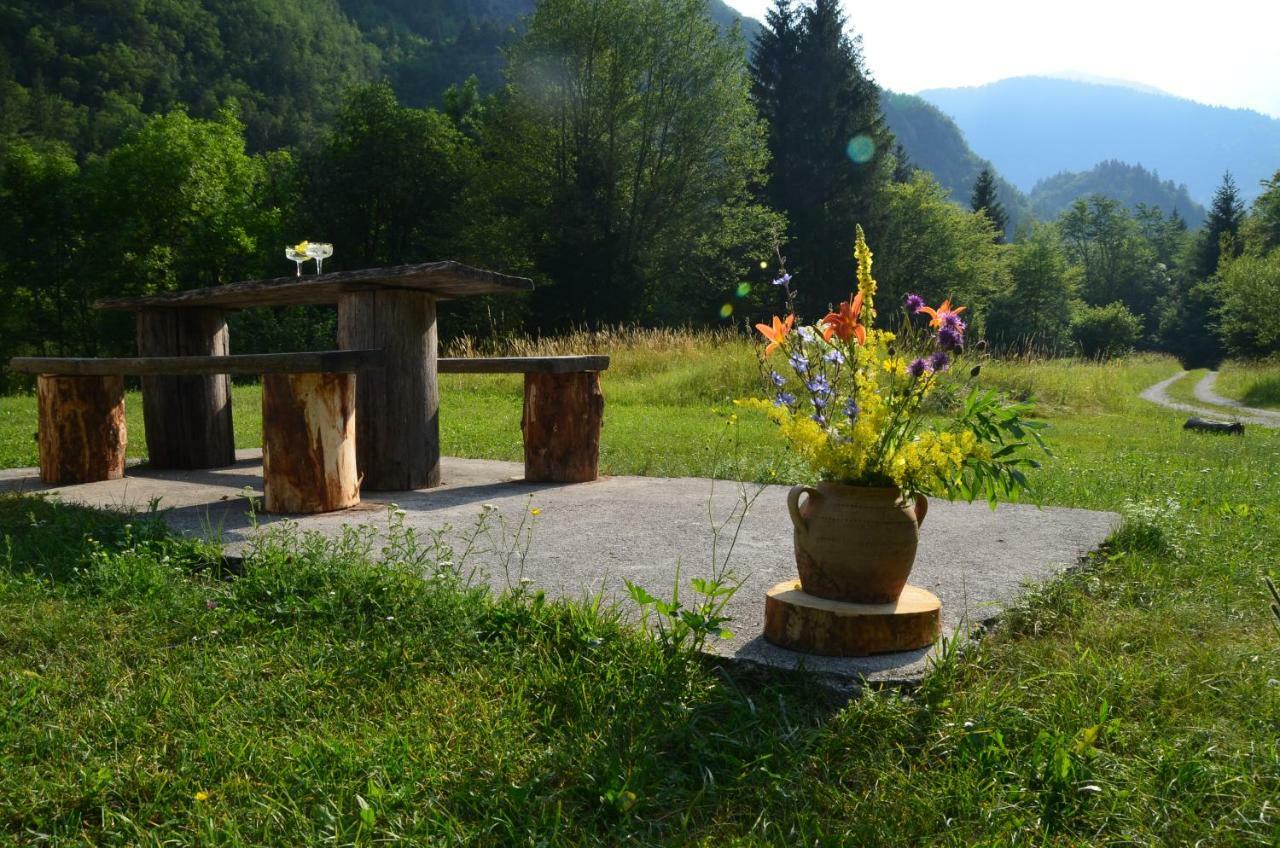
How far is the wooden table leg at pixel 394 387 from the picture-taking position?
189 inches

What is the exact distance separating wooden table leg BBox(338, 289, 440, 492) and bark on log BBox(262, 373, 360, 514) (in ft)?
2.01

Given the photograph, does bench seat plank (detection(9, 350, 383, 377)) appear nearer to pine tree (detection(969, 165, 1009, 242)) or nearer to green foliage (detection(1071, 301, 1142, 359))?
green foliage (detection(1071, 301, 1142, 359))

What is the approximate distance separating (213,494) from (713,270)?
81.4 ft

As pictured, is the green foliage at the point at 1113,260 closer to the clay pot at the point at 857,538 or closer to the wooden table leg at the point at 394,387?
the wooden table leg at the point at 394,387

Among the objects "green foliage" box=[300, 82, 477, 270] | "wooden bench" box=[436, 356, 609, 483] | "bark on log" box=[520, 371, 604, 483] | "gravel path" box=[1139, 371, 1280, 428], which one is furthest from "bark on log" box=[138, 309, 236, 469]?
"green foliage" box=[300, 82, 477, 270]

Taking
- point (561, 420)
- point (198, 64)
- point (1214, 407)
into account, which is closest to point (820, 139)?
point (1214, 407)

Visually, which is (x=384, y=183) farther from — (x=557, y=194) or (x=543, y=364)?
(x=543, y=364)

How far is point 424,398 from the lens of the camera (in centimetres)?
495

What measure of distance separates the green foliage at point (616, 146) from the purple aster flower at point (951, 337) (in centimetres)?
2360

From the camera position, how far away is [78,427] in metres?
5.23

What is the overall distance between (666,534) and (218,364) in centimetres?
238

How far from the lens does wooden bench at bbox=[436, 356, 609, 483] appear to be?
5.19 m

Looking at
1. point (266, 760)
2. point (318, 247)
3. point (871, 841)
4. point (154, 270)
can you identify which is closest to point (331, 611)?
point (266, 760)

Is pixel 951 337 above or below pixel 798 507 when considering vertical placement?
above
